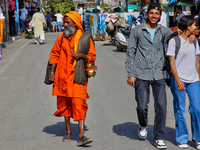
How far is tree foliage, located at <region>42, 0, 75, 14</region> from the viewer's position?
4499 cm

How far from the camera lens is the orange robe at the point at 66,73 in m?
4.57

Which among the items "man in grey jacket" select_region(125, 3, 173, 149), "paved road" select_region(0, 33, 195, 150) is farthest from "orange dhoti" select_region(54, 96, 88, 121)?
"man in grey jacket" select_region(125, 3, 173, 149)

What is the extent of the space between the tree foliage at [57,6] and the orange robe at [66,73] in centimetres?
4121

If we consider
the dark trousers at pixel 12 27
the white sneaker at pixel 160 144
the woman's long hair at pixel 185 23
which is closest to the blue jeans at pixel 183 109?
the white sneaker at pixel 160 144

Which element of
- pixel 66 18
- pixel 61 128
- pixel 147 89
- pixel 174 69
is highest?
pixel 66 18

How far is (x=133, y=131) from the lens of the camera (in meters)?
5.18

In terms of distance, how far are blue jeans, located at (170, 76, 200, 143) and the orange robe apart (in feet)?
4.08

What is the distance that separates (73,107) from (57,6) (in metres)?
42.3

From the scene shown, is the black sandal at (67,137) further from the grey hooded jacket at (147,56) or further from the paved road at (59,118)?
the grey hooded jacket at (147,56)

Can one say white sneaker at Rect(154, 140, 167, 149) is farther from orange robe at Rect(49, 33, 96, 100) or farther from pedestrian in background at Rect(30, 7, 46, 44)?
pedestrian in background at Rect(30, 7, 46, 44)

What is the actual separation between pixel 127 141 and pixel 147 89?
83cm

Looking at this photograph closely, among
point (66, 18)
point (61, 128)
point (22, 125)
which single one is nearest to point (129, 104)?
point (61, 128)

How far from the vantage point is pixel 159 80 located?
14.4ft

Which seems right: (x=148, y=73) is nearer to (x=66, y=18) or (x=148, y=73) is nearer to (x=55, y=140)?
(x=66, y=18)
